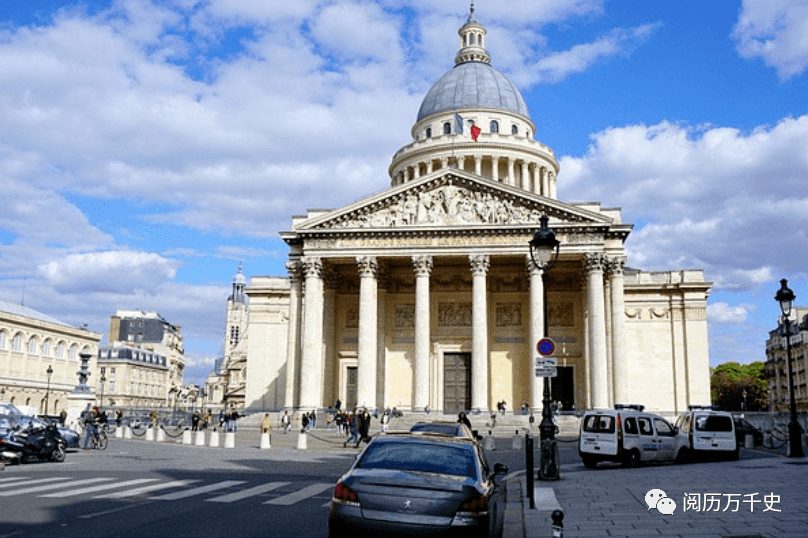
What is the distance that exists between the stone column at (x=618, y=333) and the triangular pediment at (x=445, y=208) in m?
4.52

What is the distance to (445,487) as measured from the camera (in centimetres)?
864

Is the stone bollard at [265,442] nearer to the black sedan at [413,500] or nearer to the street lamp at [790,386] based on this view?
the street lamp at [790,386]

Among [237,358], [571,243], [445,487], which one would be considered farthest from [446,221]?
[237,358]

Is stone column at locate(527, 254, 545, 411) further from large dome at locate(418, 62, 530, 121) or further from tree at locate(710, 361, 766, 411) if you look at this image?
tree at locate(710, 361, 766, 411)

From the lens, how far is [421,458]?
377 inches

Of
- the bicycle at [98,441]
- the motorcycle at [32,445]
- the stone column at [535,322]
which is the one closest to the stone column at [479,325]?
the stone column at [535,322]

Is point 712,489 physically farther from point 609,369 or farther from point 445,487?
point 609,369

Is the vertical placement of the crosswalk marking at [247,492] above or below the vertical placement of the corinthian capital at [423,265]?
below

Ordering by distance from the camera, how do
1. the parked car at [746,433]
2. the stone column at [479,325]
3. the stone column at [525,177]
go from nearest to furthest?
the parked car at [746,433] < the stone column at [479,325] < the stone column at [525,177]

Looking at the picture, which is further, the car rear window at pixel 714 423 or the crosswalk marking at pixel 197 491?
the car rear window at pixel 714 423

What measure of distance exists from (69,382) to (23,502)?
276 feet

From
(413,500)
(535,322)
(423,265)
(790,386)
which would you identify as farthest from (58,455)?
(535,322)

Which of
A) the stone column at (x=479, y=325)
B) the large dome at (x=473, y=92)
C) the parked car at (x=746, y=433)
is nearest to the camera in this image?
the parked car at (x=746, y=433)

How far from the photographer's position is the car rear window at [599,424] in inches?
968
